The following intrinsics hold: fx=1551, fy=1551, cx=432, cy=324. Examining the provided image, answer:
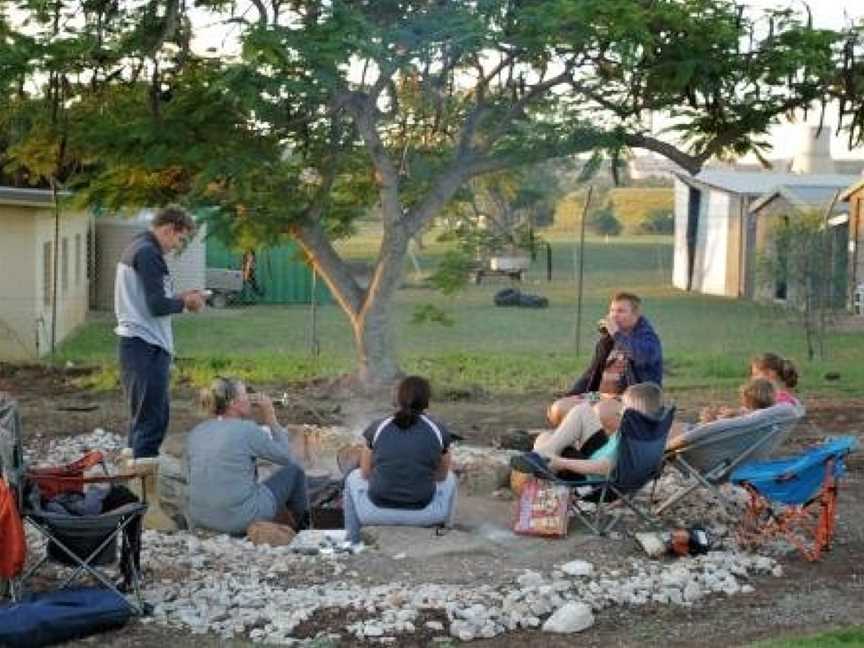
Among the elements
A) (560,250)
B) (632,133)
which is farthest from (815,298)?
(560,250)

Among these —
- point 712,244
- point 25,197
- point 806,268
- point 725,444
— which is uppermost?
point 25,197

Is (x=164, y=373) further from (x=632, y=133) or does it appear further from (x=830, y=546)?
(x=632, y=133)

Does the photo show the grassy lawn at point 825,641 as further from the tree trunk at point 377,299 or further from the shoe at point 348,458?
the tree trunk at point 377,299

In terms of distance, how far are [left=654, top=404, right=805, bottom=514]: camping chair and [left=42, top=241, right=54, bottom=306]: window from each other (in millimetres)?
13336

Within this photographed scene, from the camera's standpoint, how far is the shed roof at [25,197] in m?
18.5

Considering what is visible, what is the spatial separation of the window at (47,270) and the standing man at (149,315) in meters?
11.8

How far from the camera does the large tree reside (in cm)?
1324

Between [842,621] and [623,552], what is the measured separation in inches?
52.7

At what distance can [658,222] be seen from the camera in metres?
64.6

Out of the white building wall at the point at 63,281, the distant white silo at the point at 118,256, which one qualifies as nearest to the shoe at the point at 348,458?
the white building wall at the point at 63,281

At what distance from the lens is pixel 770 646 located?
5.90 meters

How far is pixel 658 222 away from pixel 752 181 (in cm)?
2846

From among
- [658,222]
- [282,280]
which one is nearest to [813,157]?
[658,222]

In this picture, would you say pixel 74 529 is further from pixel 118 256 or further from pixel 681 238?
pixel 681 238
